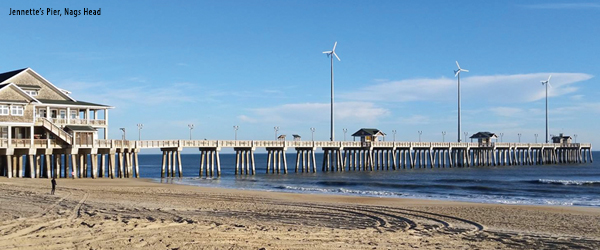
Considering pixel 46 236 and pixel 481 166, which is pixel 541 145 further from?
pixel 46 236

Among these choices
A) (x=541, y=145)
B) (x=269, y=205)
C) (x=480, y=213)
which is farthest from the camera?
(x=541, y=145)

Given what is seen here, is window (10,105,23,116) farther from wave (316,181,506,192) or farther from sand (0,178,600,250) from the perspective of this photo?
wave (316,181,506,192)

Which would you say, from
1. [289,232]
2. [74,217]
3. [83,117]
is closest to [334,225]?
[289,232]

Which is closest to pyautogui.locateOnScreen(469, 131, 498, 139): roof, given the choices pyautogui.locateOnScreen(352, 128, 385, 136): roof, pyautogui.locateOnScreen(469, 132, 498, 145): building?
pyautogui.locateOnScreen(469, 132, 498, 145): building

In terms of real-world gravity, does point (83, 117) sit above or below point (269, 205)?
above

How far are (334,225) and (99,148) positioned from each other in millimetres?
28983

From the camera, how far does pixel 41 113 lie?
4334cm

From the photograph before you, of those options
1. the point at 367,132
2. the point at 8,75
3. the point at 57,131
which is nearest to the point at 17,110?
the point at 57,131

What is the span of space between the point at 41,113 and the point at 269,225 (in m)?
31.3

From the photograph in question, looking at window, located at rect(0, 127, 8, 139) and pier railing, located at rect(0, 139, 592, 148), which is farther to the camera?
window, located at rect(0, 127, 8, 139)

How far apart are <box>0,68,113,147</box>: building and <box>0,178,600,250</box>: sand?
13847mm

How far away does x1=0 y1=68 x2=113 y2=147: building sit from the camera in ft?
130

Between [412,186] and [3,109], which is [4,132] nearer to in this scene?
[3,109]

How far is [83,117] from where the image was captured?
4669 cm
